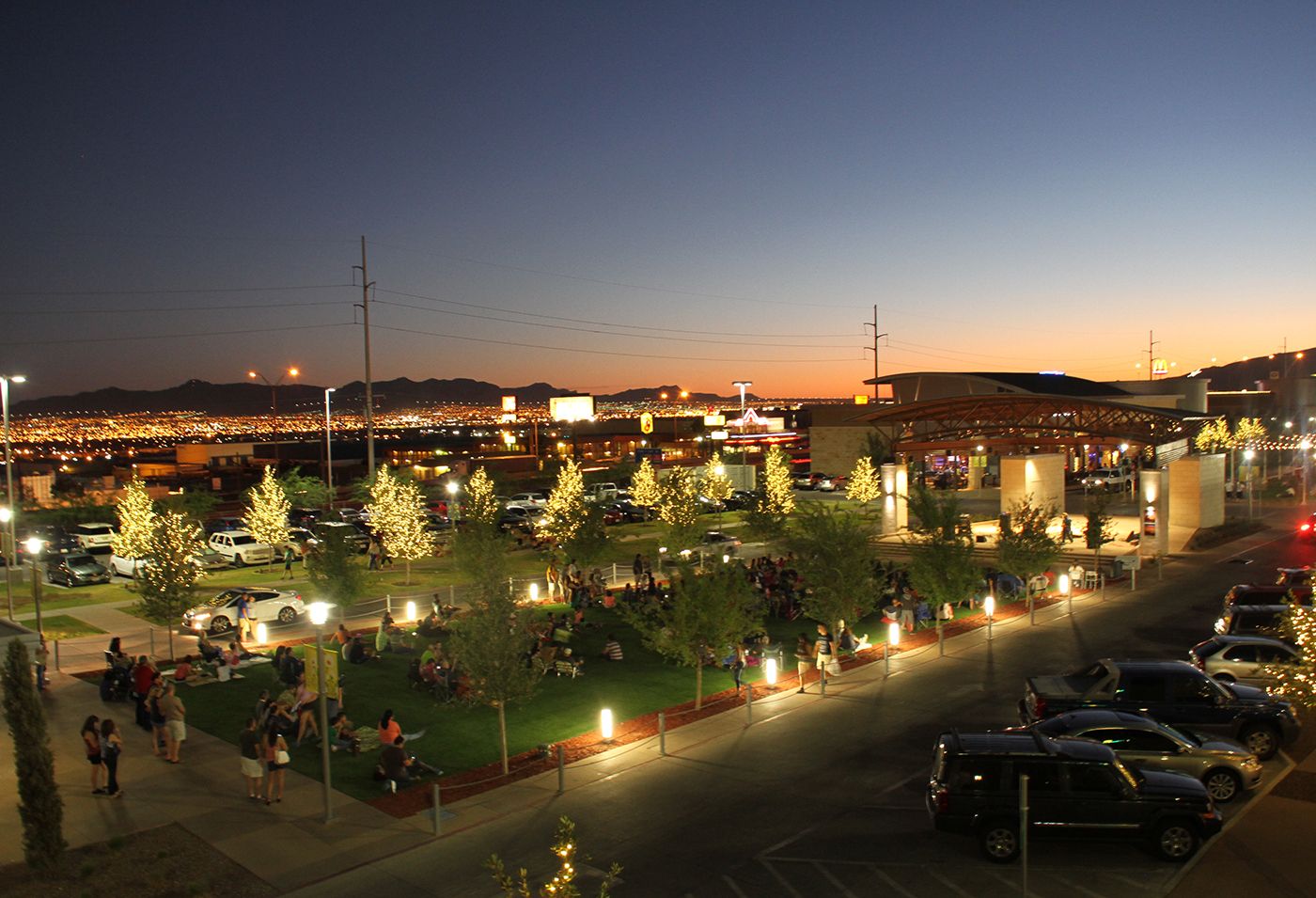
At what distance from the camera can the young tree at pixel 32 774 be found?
444 inches

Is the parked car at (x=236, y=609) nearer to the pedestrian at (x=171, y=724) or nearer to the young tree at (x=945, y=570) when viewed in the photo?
the pedestrian at (x=171, y=724)

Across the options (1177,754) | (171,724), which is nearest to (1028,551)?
(1177,754)

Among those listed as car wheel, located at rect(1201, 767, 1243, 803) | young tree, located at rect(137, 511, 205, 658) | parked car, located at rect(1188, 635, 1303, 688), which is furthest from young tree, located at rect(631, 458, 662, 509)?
car wheel, located at rect(1201, 767, 1243, 803)

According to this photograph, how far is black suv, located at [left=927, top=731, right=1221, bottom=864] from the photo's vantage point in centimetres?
1145

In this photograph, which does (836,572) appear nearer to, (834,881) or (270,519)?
(834,881)

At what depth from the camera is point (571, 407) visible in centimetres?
13225

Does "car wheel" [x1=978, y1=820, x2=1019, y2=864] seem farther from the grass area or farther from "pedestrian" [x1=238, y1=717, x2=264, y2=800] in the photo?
the grass area

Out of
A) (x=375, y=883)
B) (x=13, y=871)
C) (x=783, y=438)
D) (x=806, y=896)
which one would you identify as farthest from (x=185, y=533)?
(x=783, y=438)

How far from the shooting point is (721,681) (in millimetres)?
21797

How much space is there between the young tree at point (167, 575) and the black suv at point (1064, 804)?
18.8 m

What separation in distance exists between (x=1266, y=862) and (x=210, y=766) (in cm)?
1589

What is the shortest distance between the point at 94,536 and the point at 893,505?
39437 mm

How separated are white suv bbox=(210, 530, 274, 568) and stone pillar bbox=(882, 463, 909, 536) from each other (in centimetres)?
3048

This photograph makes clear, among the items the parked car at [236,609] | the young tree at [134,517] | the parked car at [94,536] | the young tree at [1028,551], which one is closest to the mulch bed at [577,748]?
the young tree at [1028,551]
